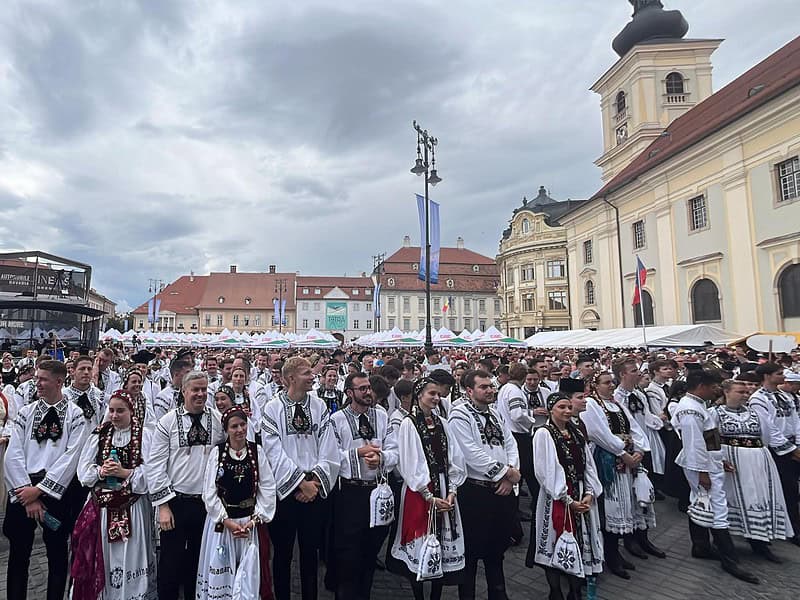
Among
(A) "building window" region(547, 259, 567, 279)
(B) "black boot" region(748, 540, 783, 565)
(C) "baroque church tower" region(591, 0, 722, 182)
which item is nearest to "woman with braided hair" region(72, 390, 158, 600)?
(B) "black boot" region(748, 540, 783, 565)

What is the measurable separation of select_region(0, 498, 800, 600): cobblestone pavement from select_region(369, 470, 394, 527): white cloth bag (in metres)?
0.98

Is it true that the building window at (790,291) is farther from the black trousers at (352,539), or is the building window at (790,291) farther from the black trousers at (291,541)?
the black trousers at (291,541)

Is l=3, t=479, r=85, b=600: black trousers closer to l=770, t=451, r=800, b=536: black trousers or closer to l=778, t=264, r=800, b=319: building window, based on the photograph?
l=770, t=451, r=800, b=536: black trousers

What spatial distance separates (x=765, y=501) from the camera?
525cm

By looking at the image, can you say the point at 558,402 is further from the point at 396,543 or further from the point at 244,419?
the point at 244,419

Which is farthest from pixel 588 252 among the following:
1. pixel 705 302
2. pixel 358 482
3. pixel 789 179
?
pixel 358 482

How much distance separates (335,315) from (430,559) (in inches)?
2880

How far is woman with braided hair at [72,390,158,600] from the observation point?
11.9 feet

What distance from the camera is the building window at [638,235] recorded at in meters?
33.2

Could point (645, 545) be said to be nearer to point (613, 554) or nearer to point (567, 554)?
point (613, 554)

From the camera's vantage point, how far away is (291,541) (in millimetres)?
4184

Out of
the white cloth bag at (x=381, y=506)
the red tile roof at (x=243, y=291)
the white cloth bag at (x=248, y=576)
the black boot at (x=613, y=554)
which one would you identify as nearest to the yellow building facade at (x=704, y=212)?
the black boot at (x=613, y=554)

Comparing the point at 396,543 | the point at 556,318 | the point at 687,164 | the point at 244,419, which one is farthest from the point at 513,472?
the point at 556,318

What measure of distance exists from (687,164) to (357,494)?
29.8 m
